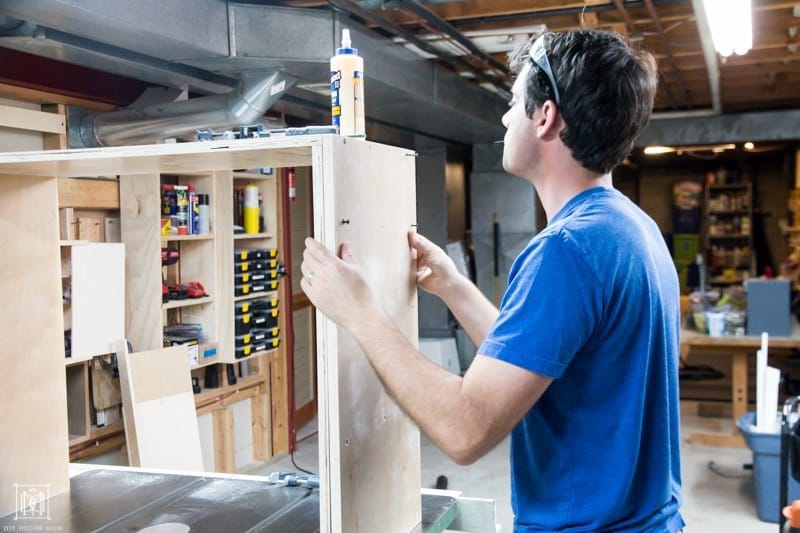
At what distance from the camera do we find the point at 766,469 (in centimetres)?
406

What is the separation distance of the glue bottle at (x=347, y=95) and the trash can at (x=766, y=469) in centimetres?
345

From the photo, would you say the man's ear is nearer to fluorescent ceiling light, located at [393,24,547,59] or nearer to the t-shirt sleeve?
the t-shirt sleeve

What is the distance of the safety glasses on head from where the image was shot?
1159mm

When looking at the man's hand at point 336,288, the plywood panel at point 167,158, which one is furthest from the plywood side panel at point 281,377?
the man's hand at point 336,288

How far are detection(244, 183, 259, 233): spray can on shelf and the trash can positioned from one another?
3.04m

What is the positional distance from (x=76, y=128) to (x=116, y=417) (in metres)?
1.43

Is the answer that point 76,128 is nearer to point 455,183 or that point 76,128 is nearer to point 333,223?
point 333,223

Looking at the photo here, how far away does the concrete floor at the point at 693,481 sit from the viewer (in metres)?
4.08

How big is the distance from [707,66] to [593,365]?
4363 millimetres

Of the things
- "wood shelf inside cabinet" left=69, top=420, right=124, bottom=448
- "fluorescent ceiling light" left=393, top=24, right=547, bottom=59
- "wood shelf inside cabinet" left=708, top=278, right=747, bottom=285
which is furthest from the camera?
"wood shelf inside cabinet" left=708, top=278, right=747, bottom=285

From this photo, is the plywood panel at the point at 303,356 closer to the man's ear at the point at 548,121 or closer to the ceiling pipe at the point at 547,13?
the ceiling pipe at the point at 547,13

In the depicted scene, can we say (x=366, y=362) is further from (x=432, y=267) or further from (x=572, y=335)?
(x=572, y=335)

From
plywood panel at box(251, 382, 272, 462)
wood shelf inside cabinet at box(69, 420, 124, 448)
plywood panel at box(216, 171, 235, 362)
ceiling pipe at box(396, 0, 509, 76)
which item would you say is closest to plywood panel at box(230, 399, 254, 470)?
plywood panel at box(251, 382, 272, 462)

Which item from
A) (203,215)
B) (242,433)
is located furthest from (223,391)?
(203,215)
